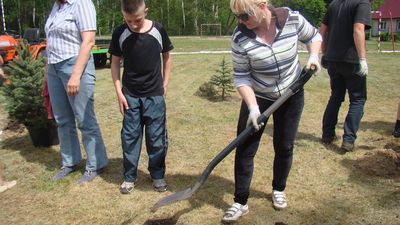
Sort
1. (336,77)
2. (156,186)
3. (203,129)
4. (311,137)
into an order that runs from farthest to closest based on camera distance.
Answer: (203,129), (311,137), (336,77), (156,186)

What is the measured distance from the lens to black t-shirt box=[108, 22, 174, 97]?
11.0 ft

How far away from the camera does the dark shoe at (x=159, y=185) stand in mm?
3709

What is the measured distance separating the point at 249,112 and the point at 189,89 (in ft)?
19.6

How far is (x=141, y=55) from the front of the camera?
335 cm

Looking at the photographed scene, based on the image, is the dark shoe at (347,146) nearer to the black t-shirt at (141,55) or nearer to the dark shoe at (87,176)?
the black t-shirt at (141,55)

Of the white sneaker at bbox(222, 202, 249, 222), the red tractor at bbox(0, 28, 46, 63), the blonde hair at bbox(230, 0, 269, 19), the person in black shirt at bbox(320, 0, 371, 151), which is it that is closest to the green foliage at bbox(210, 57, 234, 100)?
the person in black shirt at bbox(320, 0, 371, 151)

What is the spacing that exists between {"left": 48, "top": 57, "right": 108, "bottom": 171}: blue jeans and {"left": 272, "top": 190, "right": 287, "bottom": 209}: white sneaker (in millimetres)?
1743

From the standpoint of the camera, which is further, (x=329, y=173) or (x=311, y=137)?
(x=311, y=137)

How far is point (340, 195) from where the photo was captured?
3.55 metres

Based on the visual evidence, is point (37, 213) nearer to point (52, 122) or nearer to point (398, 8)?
point (52, 122)

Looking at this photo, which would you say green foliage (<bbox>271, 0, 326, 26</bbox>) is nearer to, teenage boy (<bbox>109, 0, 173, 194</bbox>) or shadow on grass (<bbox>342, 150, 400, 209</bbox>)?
shadow on grass (<bbox>342, 150, 400, 209</bbox>)

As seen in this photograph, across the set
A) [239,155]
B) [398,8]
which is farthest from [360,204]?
[398,8]

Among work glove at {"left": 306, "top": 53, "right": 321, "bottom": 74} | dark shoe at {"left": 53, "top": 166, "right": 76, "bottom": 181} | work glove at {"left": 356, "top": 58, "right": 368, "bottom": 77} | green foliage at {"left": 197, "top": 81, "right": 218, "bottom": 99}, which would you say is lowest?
dark shoe at {"left": 53, "top": 166, "right": 76, "bottom": 181}

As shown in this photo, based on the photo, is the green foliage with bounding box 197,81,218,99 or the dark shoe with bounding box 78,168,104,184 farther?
the green foliage with bounding box 197,81,218,99
